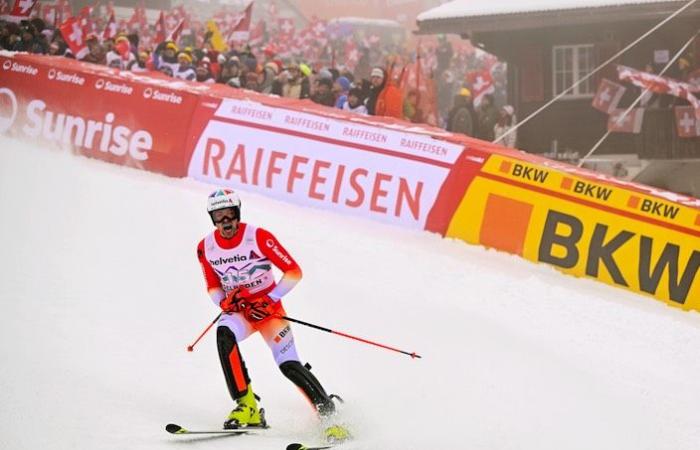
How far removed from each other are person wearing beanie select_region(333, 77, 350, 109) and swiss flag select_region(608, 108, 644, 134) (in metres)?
4.68

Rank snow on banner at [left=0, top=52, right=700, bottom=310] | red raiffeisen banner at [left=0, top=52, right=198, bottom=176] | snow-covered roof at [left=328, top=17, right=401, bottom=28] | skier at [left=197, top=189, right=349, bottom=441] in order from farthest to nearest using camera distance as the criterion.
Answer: snow-covered roof at [left=328, top=17, right=401, bottom=28] < red raiffeisen banner at [left=0, top=52, right=198, bottom=176] < snow on banner at [left=0, top=52, right=700, bottom=310] < skier at [left=197, top=189, right=349, bottom=441]

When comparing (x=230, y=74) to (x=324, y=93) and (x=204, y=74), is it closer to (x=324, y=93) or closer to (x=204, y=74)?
(x=204, y=74)

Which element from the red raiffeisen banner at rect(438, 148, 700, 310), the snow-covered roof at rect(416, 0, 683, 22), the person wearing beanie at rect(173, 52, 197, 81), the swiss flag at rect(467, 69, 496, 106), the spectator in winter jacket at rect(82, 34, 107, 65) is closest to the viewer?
the red raiffeisen banner at rect(438, 148, 700, 310)

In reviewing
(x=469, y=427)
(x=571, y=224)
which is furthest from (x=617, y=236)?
(x=469, y=427)

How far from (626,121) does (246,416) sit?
38.6ft

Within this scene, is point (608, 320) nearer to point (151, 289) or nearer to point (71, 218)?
point (151, 289)

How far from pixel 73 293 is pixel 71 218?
5.89 ft

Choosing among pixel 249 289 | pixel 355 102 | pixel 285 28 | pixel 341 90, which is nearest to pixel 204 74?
pixel 341 90

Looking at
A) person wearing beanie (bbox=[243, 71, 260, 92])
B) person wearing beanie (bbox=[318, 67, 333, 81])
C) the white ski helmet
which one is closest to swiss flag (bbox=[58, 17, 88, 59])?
person wearing beanie (bbox=[243, 71, 260, 92])

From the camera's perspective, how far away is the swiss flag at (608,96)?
1711 cm

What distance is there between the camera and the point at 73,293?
8.70m

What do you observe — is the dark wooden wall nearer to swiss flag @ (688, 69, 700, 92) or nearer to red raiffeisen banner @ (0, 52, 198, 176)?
swiss flag @ (688, 69, 700, 92)

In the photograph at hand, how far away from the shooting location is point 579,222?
32.3ft

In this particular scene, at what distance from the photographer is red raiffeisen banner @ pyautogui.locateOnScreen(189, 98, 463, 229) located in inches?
421
